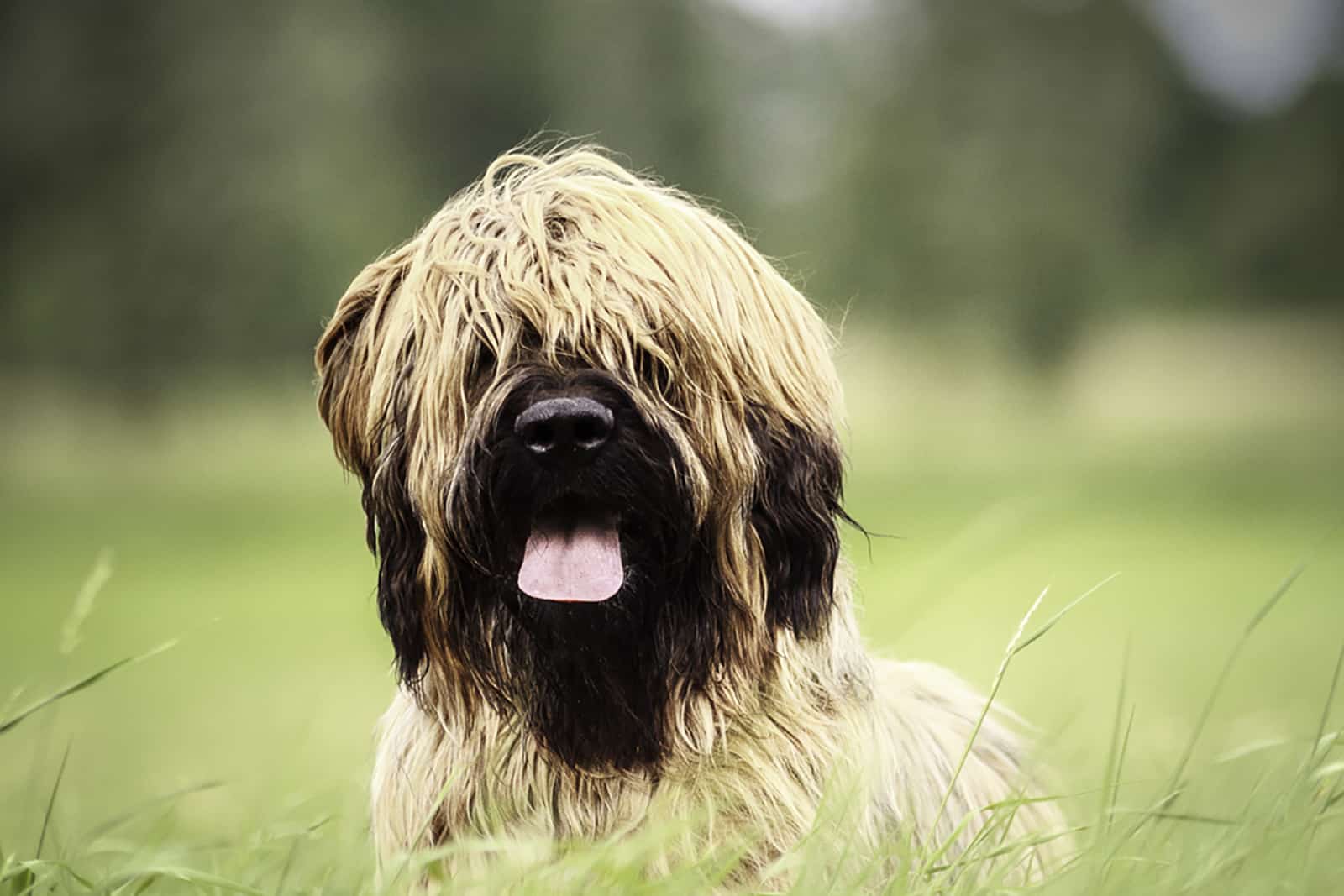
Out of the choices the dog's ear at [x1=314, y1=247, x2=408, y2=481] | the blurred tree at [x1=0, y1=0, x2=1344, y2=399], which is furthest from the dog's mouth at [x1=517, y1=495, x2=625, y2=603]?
the blurred tree at [x1=0, y1=0, x2=1344, y2=399]

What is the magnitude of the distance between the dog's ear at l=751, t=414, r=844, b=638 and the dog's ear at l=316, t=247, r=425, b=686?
0.74 meters

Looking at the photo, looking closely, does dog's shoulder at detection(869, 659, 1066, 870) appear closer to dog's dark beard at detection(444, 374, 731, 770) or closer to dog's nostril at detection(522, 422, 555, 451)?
dog's dark beard at detection(444, 374, 731, 770)

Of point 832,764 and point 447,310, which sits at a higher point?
point 447,310

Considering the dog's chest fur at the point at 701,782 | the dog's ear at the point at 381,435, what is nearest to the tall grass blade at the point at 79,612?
the dog's ear at the point at 381,435

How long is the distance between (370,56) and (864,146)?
7489mm

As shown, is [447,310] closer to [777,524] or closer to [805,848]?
[777,524]

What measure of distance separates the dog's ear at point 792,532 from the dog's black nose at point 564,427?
0.46m

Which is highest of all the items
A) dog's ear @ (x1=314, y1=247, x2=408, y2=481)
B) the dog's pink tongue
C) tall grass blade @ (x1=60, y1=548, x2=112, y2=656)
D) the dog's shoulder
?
dog's ear @ (x1=314, y1=247, x2=408, y2=481)

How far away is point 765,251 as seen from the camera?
16375mm

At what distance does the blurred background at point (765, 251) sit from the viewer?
14000 mm

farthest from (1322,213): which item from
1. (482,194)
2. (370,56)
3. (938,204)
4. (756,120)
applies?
(482,194)

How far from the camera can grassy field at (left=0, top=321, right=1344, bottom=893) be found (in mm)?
2732

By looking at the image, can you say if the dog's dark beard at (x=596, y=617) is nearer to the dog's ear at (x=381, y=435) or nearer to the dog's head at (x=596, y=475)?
the dog's head at (x=596, y=475)

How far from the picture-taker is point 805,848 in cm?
272
